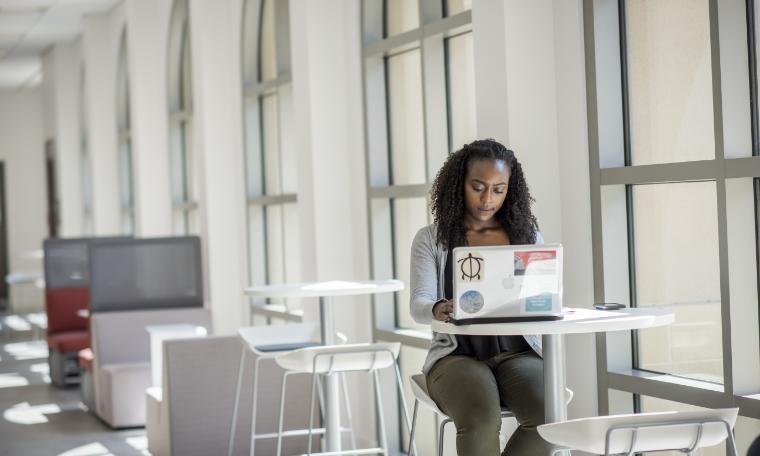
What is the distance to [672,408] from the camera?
11.9 feet

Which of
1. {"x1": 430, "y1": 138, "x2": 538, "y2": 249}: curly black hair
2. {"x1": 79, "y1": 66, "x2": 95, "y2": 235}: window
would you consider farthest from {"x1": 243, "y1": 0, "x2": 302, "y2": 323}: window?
{"x1": 79, "y1": 66, "x2": 95, "y2": 235}: window

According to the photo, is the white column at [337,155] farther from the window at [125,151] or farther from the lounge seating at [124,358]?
the window at [125,151]

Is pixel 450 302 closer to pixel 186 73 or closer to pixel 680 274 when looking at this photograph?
pixel 680 274

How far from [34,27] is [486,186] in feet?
32.3

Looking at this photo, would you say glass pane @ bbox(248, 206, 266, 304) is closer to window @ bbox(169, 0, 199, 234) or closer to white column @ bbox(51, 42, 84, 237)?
window @ bbox(169, 0, 199, 234)

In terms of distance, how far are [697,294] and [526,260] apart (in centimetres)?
94

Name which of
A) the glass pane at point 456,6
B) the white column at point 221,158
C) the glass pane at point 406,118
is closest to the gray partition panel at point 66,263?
the white column at point 221,158

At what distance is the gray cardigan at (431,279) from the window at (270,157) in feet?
10.8

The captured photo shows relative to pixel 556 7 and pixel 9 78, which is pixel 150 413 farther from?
pixel 9 78

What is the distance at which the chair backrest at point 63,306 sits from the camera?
8492 mm

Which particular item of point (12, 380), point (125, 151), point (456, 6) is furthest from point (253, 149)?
point (125, 151)

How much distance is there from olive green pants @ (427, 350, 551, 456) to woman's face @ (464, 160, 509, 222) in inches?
18.4

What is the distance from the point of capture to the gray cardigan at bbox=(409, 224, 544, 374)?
3357 millimetres

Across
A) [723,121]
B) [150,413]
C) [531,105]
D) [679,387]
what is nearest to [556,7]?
[531,105]
